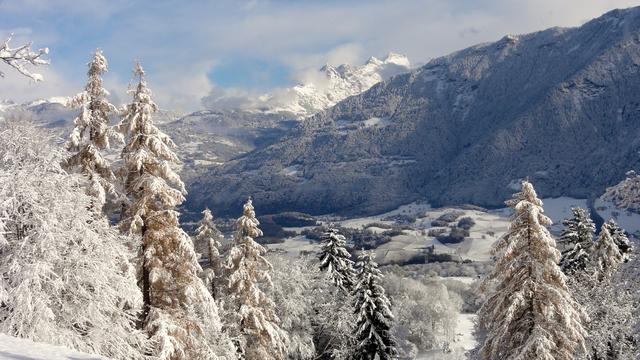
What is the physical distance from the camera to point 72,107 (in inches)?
918

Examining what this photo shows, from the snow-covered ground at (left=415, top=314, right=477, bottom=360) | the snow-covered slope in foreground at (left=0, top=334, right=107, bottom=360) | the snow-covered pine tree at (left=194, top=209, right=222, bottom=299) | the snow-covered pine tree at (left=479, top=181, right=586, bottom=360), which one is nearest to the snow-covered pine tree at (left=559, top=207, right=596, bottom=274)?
the snow-covered pine tree at (left=479, top=181, right=586, bottom=360)

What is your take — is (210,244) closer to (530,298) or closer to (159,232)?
(159,232)

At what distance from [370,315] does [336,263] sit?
1104cm

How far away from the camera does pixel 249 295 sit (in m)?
35.4

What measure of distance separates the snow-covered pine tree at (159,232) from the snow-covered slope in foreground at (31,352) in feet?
21.7

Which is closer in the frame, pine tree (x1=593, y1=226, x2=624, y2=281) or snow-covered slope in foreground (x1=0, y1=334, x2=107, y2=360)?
snow-covered slope in foreground (x1=0, y1=334, x2=107, y2=360)

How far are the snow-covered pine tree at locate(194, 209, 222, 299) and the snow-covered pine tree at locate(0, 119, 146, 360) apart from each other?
62.7ft

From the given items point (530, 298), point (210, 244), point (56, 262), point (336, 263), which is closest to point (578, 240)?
point (336, 263)

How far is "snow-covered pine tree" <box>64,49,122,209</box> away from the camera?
73.3ft

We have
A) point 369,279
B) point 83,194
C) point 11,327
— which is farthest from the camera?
point 369,279

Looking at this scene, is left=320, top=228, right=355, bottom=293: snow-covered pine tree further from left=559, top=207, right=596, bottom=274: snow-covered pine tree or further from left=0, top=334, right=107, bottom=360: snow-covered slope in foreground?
left=0, top=334, right=107, bottom=360: snow-covered slope in foreground

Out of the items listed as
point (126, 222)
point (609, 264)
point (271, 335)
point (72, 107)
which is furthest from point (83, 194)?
point (609, 264)

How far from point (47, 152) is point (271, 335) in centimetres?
1906

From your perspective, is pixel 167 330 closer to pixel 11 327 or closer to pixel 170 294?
pixel 170 294
